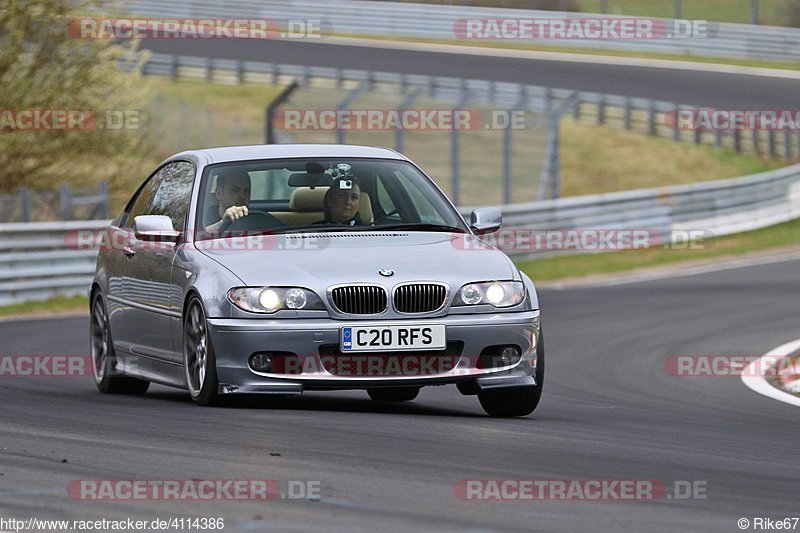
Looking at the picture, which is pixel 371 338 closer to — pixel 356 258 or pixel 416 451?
pixel 356 258

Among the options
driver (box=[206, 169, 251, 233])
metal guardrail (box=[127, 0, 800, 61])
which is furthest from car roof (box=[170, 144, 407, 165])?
metal guardrail (box=[127, 0, 800, 61])

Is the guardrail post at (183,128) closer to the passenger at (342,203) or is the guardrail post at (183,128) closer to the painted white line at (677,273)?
the painted white line at (677,273)

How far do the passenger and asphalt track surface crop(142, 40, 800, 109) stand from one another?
2894cm

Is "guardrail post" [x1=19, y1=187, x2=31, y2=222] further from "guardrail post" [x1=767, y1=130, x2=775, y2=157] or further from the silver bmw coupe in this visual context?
"guardrail post" [x1=767, y1=130, x2=775, y2=157]

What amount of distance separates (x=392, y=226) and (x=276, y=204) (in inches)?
31.1

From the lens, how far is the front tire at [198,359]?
8711 millimetres

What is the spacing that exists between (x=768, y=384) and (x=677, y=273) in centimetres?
1112

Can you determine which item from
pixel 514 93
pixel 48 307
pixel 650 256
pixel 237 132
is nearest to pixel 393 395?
pixel 48 307

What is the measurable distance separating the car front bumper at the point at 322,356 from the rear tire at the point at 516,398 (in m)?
0.38

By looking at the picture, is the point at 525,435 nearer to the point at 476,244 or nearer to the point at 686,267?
the point at 476,244

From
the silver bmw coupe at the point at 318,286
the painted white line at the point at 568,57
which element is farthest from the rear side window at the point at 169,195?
the painted white line at the point at 568,57

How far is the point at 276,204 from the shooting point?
388 inches

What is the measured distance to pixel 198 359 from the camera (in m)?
8.97

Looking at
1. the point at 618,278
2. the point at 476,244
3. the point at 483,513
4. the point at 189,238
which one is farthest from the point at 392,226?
the point at 618,278
